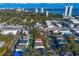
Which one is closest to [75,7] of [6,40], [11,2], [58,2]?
[58,2]

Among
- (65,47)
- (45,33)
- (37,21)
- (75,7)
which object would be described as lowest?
(65,47)

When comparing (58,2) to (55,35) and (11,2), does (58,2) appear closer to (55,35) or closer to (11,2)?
(55,35)

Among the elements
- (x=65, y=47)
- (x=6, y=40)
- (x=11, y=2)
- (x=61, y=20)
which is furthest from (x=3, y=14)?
(x=65, y=47)

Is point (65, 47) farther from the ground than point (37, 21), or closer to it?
closer to it

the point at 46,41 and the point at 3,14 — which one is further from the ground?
the point at 3,14

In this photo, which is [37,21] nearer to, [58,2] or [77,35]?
[58,2]

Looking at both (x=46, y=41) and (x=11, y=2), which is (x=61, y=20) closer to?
(x=46, y=41)

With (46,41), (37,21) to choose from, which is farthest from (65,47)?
(37,21)
